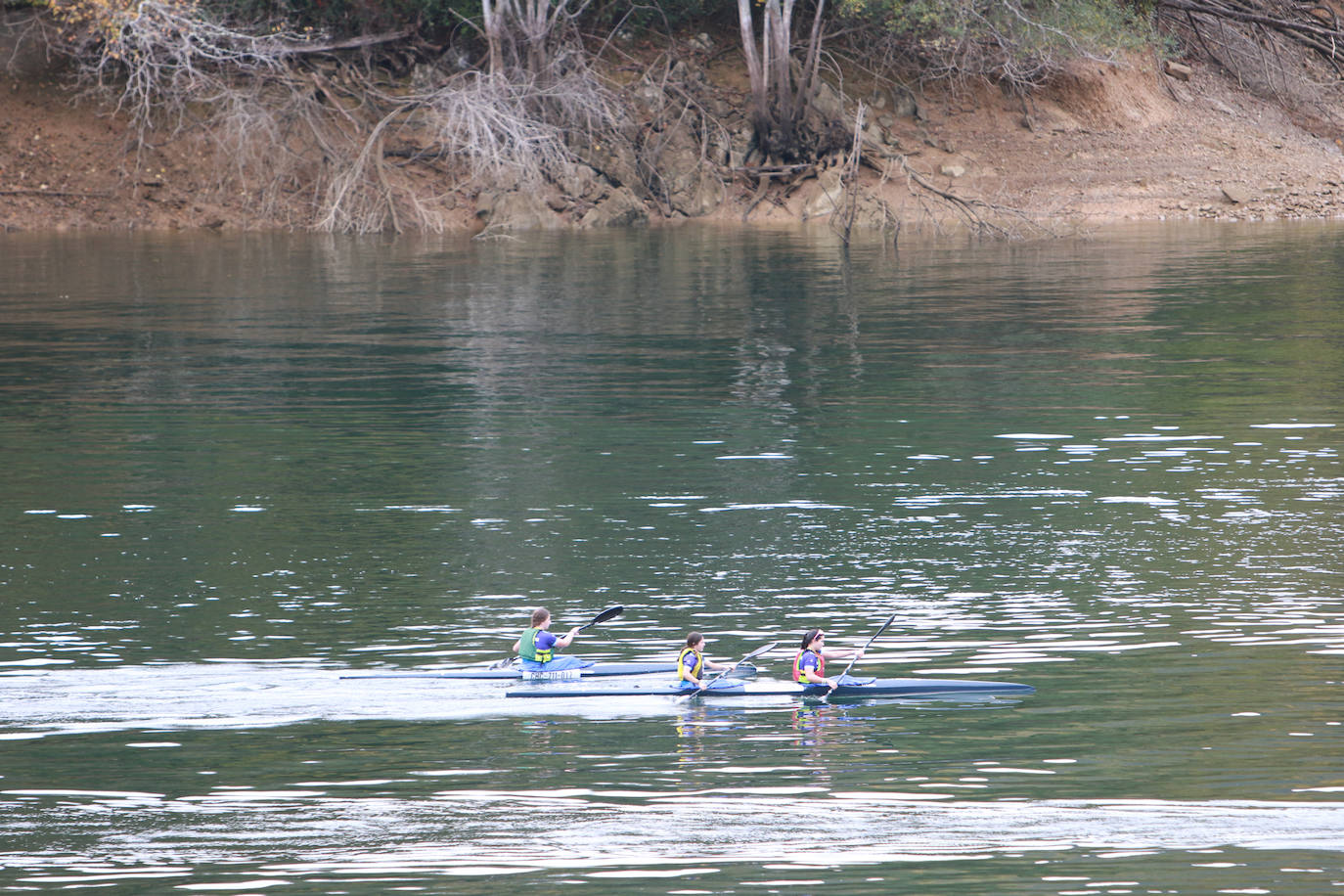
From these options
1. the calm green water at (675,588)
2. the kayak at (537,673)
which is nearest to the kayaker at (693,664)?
the calm green water at (675,588)

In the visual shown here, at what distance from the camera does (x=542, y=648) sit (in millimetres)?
15406

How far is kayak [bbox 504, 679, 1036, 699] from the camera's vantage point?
1456 cm

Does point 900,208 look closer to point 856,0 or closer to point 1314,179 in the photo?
point 856,0

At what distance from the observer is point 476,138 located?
50031 mm

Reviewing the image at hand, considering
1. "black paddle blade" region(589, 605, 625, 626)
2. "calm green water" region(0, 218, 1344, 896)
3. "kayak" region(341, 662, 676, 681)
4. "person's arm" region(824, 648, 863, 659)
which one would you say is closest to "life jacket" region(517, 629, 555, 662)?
"kayak" region(341, 662, 676, 681)

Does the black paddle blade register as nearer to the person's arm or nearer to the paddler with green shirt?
the paddler with green shirt

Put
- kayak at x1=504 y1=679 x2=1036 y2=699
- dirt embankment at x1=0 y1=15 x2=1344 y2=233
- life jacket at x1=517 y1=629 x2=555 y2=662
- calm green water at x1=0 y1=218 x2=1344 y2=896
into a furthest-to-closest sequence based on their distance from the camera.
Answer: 1. dirt embankment at x1=0 y1=15 x2=1344 y2=233
2. life jacket at x1=517 y1=629 x2=555 y2=662
3. kayak at x1=504 y1=679 x2=1036 y2=699
4. calm green water at x1=0 y1=218 x2=1344 y2=896

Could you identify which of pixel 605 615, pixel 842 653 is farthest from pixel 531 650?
pixel 842 653

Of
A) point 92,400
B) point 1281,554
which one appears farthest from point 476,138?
point 1281,554

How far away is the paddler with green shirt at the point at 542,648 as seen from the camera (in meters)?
15.4

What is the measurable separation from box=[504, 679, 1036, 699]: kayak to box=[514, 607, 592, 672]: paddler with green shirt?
21 cm

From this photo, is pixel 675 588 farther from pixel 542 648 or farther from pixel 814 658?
pixel 814 658

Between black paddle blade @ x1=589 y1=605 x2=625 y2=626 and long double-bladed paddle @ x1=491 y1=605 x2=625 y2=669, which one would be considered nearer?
long double-bladed paddle @ x1=491 y1=605 x2=625 y2=669

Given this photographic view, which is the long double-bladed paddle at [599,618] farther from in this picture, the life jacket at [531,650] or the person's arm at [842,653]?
the person's arm at [842,653]
